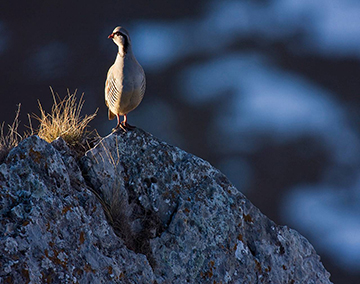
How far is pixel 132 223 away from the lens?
4.52m

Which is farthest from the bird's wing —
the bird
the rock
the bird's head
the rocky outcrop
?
the rock

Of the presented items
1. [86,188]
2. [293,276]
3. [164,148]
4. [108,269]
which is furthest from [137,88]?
[293,276]

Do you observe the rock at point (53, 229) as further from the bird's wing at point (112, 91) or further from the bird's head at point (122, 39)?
the bird's head at point (122, 39)

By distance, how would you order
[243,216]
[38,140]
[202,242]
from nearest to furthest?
1. [38,140]
2. [202,242]
3. [243,216]

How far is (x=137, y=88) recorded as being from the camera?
5.31 metres

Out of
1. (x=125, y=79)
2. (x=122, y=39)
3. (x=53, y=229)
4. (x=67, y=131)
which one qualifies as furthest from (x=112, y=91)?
(x=53, y=229)

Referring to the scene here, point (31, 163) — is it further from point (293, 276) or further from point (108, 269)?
point (293, 276)

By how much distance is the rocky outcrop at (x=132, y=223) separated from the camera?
3475mm

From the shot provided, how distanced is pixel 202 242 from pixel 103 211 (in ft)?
3.51

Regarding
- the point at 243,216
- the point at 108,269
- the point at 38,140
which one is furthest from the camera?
the point at 243,216

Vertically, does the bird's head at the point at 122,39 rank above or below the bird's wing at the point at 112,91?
above

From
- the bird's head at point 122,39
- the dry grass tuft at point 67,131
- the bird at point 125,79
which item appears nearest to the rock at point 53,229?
the dry grass tuft at point 67,131

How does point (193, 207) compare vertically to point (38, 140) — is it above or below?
above

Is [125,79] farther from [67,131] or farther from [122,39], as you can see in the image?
[67,131]
